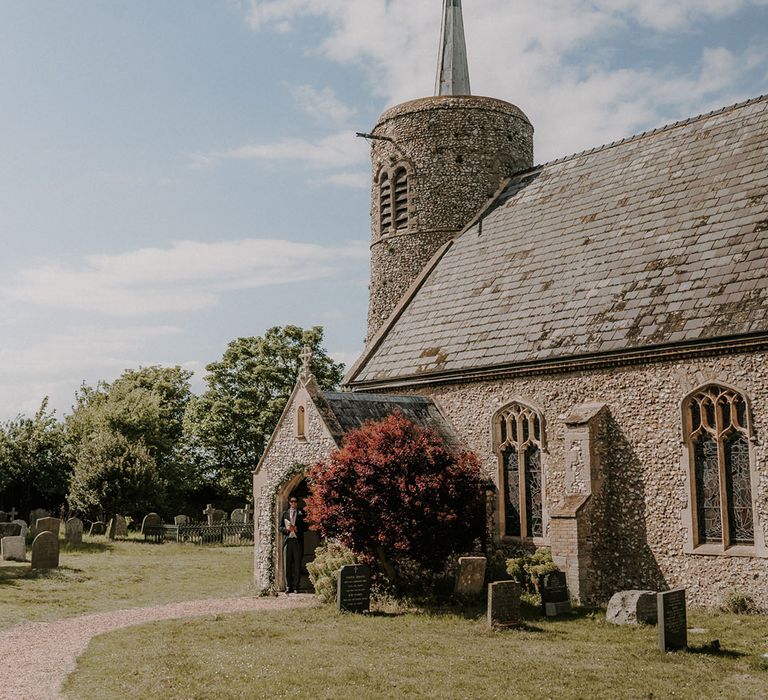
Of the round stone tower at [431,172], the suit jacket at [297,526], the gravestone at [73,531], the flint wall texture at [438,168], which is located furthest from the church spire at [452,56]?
the gravestone at [73,531]

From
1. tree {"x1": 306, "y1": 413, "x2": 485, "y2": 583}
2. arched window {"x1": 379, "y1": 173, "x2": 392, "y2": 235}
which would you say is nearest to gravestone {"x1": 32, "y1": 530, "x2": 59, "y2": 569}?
tree {"x1": 306, "y1": 413, "x2": 485, "y2": 583}

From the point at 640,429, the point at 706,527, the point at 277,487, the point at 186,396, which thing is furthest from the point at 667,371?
the point at 186,396

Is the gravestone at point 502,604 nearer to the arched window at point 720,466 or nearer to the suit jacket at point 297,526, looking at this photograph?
the arched window at point 720,466

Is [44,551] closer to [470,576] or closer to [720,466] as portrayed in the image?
[470,576]

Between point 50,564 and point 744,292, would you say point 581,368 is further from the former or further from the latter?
point 50,564

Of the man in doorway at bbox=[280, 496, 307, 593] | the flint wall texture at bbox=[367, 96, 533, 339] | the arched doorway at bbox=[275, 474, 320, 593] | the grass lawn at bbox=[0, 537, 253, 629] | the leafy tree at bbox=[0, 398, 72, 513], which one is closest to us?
the grass lawn at bbox=[0, 537, 253, 629]

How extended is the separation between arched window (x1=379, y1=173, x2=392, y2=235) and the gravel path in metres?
13.8

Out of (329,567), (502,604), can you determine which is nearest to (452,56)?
(329,567)

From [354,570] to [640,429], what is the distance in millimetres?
6119

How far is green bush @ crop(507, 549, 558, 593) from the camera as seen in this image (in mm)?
16456

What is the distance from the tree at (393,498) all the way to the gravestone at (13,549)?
1175 cm

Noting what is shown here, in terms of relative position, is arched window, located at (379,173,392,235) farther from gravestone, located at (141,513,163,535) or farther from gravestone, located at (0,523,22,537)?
gravestone, located at (0,523,22,537)

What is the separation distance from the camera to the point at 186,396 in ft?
185

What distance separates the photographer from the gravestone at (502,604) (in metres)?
13.8
